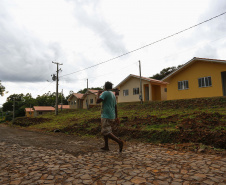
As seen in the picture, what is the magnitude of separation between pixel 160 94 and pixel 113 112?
20.2m

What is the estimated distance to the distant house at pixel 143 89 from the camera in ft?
75.1

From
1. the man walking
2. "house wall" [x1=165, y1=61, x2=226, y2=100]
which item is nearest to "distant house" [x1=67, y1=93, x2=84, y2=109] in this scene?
"house wall" [x1=165, y1=61, x2=226, y2=100]

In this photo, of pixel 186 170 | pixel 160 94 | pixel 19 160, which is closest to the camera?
pixel 186 170

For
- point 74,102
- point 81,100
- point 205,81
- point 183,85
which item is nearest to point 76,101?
point 74,102

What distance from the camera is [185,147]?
4777 mm

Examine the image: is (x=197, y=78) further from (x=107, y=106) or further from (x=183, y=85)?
(x=107, y=106)

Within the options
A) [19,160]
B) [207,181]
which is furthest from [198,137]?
[19,160]

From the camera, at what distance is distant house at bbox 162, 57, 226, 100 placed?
15.1 metres

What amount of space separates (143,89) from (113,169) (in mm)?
20936

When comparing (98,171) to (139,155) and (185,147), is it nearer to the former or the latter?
(139,155)

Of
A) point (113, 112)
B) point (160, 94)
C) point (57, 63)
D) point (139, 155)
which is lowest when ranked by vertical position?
point (139, 155)

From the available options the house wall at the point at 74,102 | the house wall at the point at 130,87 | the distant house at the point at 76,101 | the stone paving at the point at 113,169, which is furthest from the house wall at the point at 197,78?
the house wall at the point at 74,102

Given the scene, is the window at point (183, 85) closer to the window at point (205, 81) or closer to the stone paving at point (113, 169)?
the window at point (205, 81)

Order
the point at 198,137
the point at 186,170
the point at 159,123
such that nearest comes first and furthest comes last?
1. the point at 186,170
2. the point at 198,137
3. the point at 159,123
